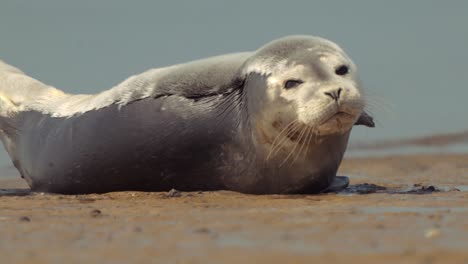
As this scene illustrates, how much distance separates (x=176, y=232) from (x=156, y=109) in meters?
3.41

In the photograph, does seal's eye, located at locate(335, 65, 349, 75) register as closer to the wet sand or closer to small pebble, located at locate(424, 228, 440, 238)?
the wet sand

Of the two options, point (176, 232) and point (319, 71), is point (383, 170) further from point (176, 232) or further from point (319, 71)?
point (176, 232)

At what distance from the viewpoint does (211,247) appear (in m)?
4.07

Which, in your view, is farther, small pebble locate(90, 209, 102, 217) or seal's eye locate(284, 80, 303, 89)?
seal's eye locate(284, 80, 303, 89)

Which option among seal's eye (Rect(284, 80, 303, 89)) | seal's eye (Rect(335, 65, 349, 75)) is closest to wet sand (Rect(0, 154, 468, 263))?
seal's eye (Rect(284, 80, 303, 89))

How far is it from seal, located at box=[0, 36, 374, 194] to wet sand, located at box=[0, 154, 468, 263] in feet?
1.03

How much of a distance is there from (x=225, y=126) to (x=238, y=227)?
303cm

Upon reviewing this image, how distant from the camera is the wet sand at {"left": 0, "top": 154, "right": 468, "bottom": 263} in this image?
3818 millimetres

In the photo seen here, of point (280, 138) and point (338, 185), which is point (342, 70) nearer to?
point (280, 138)

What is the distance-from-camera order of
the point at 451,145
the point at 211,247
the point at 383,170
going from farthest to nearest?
the point at 451,145 → the point at 383,170 → the point at 211,247

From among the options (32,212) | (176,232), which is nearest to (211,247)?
(176,232)

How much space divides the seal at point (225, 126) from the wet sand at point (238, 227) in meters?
0.31

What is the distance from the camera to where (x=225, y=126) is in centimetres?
789

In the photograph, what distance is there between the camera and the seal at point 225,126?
24.3ft
